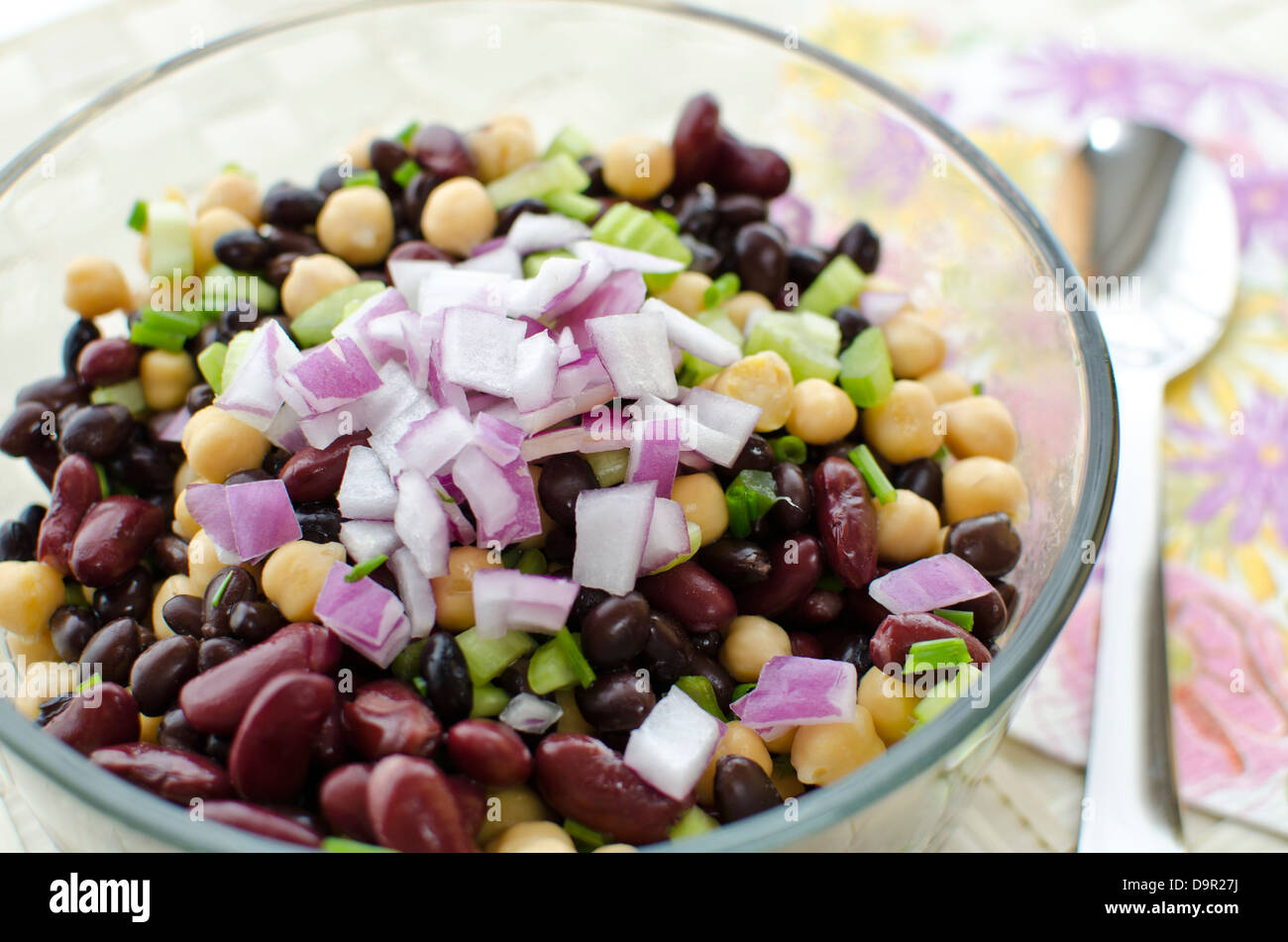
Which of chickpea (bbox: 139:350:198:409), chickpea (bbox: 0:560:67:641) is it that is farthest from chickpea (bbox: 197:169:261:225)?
chickpea (bbox: 0:560:67:641)

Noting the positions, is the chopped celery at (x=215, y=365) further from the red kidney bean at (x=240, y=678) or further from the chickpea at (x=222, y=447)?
the red kidney bean at (x=240, y=678)

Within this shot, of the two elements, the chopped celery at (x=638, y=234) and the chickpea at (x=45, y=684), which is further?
the chopped celery at (x=638, y=234)

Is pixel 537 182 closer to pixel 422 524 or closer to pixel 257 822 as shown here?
pixel 422 524

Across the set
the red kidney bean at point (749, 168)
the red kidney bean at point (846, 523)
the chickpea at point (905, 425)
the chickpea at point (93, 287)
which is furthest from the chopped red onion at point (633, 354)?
the chickpea at point (93, 287)

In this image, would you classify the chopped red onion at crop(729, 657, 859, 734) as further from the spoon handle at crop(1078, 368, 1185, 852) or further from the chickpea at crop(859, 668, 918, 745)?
the spoon handle at crop(1078, 368, 1185, 852)

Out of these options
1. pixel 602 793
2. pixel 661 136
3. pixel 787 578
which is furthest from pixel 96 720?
pixel 661 136
